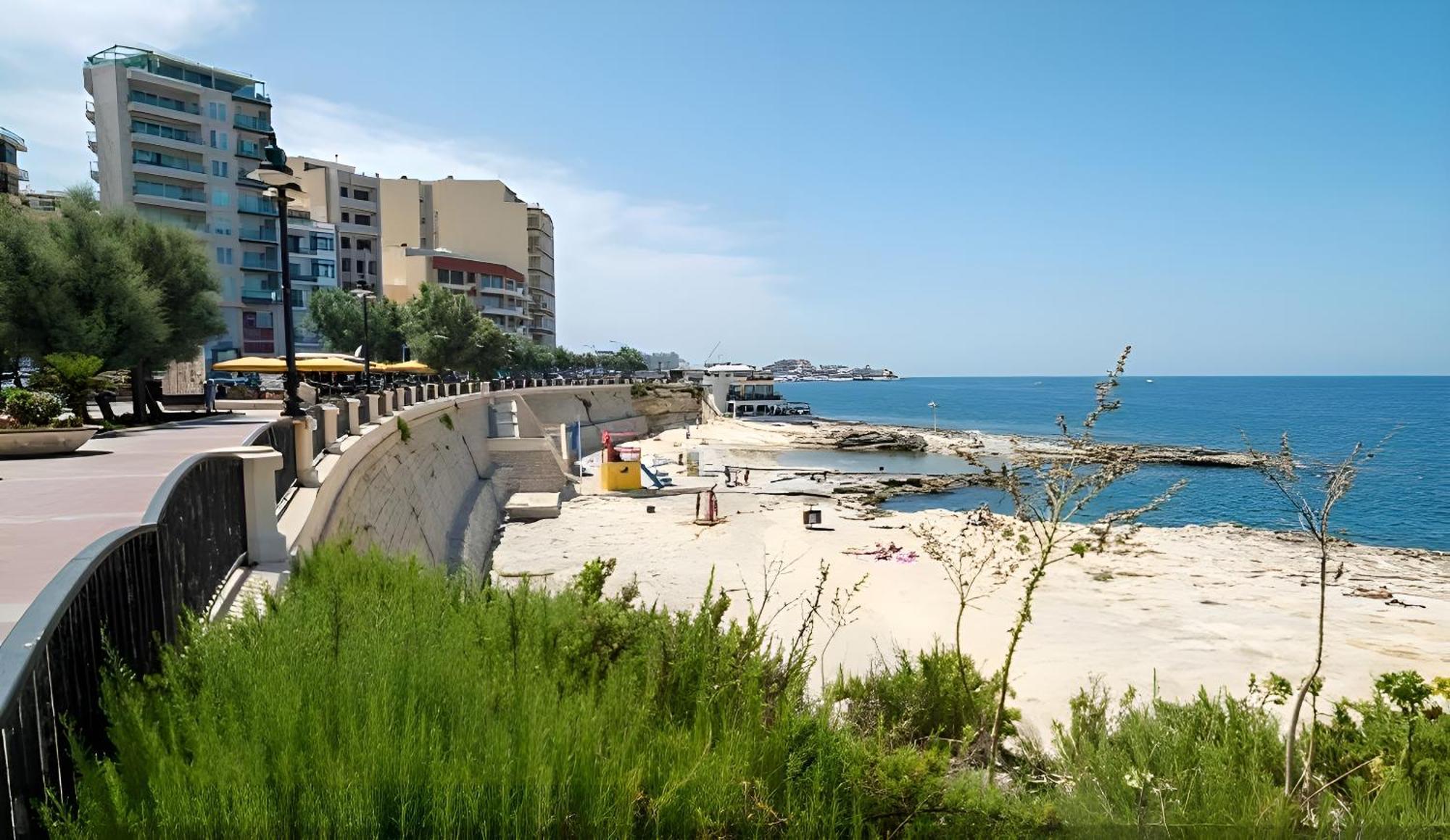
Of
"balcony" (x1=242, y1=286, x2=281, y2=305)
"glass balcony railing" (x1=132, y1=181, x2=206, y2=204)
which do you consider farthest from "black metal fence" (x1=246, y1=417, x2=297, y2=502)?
"glass balcony railing" (x1=132, y1=181, x2=206, y2=204)

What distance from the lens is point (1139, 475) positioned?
165ft

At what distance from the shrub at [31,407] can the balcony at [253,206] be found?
4736 centimetres

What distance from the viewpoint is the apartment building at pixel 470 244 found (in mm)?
76812

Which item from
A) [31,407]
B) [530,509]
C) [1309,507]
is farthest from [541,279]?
[1309,507]

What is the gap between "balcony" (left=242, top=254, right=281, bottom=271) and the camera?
5478 centimetres

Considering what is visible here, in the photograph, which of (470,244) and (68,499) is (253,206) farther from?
(68,499)

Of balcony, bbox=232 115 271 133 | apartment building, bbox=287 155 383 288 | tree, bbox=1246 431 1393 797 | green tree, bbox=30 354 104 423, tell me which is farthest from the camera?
apartment building, bbox=287 155 383 288

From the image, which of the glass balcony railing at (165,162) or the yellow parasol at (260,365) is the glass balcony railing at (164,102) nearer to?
the glass balcony railing at (165,162)

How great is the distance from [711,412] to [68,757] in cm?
8351

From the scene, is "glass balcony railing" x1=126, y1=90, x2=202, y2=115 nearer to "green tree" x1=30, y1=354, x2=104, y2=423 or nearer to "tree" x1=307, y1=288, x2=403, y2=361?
"tree" x1=307, y1=288, x2=403, y2=361

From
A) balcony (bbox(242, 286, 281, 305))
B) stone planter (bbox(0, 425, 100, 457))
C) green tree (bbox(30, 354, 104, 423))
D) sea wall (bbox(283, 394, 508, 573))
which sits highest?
balcony (bbox(242, 286, 281, 305))

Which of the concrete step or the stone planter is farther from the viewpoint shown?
the concrete step

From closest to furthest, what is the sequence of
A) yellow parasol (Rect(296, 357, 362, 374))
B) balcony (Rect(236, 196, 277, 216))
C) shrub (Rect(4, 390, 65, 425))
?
shrub (Rect(4, 390, 65, 425)), yellow parasol (Rect(296, 357, 362, 374)), balcony (Rect(236, 196, 277, 216))

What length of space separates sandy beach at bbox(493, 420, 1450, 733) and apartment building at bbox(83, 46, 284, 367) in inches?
1352
